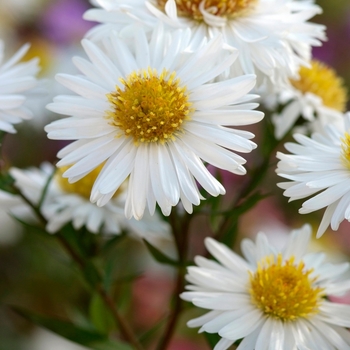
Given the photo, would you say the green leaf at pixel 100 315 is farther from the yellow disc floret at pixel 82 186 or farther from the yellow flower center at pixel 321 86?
the yellow flower center at pixel 321 86

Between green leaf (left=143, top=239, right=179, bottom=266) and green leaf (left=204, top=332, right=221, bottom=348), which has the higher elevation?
green leaf (left=143, top=239, right=179, bottom=266)

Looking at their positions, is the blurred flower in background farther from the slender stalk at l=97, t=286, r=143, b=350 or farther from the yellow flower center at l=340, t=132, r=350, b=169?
the yellow flower center at l=340, t=132, r=350, b=169

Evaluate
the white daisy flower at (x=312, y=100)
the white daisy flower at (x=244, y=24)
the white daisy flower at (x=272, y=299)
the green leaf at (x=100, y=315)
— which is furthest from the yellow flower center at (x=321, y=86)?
the green leaf at (x=100, y=315)

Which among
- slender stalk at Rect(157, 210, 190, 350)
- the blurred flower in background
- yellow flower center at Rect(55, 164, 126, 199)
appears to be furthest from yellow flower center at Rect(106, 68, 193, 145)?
the blurred flower in background

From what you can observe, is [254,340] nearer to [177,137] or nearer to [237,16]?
[177,137]

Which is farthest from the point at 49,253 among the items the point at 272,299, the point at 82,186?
the point at 272,299
